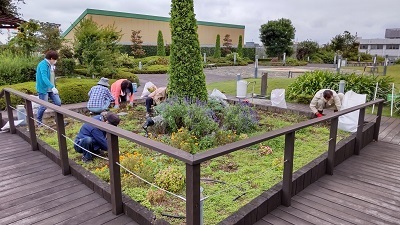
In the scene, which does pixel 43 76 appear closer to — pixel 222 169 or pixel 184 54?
pixel 184 54

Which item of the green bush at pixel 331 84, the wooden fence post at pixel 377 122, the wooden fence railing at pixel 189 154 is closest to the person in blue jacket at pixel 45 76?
the wooden fence railing at pixel 189 154

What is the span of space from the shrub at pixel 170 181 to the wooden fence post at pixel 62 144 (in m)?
1.01

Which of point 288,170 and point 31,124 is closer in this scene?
point 288,170

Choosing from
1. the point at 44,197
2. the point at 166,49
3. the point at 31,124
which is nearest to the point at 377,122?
the point at 44,197

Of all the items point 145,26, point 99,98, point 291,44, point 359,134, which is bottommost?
point 359,134

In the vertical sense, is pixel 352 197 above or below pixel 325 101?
below

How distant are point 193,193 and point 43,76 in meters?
3.87

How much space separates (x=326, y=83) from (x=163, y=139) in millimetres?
5534

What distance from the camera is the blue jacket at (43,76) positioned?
4.51 m

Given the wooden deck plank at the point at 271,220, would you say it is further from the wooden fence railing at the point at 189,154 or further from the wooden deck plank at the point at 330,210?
the wooden deck plank at the point at 330,210

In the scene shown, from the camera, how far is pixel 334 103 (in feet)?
→ 17.2

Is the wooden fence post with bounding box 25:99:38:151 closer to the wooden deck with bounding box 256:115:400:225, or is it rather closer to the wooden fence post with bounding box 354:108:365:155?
the wooden deck with bounding box 256:115:400:225

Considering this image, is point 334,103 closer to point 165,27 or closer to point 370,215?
point 370,215

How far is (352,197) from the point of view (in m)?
2.71
